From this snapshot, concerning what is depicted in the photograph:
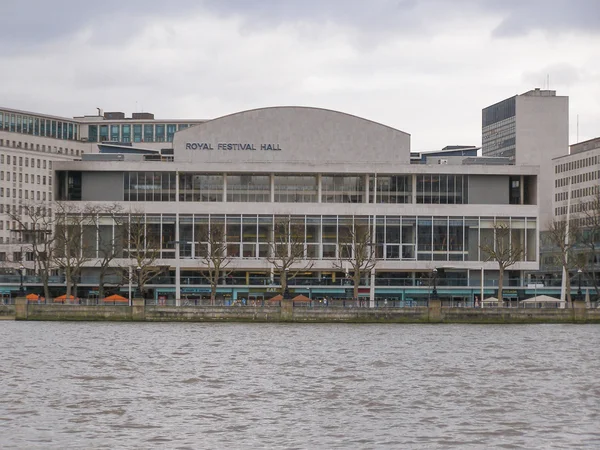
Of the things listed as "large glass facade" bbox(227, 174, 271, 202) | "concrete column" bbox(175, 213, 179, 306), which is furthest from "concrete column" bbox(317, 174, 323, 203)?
"concrete column" bbox(175, 213, 179, 306)

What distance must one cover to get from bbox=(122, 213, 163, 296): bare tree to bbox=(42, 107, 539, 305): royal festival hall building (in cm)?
64

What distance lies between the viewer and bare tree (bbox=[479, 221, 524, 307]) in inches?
5069

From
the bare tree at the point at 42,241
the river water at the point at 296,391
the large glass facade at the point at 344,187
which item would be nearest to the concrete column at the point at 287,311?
the river water at the point at 296,391

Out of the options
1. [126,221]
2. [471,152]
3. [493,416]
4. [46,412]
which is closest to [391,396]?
[493,416]

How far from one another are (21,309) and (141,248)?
2547 centimetres

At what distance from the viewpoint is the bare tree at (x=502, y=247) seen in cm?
12875

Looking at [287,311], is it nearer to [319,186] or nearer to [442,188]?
[319,186]

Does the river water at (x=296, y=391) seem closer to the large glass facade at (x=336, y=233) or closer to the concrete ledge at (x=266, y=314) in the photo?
the concrete ledge at (x=266, y=314)

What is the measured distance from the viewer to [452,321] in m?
107

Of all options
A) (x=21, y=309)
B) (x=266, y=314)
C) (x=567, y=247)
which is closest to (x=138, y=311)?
(x=21, y=309)

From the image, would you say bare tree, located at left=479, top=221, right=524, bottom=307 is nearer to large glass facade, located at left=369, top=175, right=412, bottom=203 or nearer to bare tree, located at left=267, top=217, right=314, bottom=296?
large glass facade, located at left=369, top=175, right=412, bottom=203

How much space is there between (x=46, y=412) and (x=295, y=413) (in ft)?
28.2

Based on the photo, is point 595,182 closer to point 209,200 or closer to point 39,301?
point 209,200

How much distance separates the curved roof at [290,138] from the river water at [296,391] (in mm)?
53357
